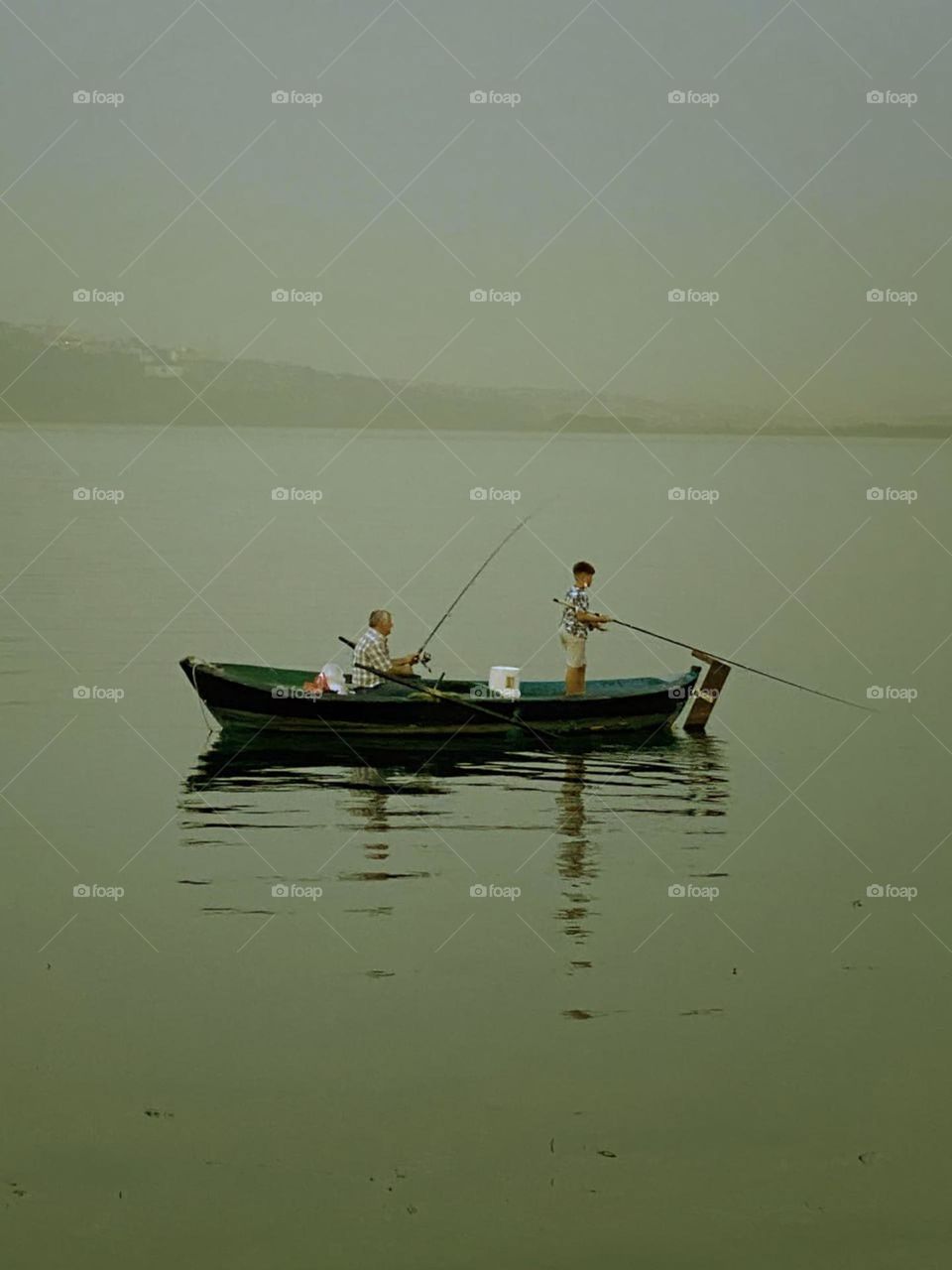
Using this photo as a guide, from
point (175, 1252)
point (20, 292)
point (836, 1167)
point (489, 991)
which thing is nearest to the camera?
point (175, 1252)

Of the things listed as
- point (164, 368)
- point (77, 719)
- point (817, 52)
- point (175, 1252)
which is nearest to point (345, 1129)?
point (175, 1252)

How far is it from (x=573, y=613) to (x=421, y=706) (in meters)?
0.57

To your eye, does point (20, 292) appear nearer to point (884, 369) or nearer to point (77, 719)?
point (77, 719)

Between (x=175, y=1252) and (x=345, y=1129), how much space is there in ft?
1.59

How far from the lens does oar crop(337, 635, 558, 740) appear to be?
5.60 metres

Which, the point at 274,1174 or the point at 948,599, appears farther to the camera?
the point at 948,599

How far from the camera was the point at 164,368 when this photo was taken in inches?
211

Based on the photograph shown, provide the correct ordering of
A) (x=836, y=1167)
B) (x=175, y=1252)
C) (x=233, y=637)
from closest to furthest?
(x=175, y=1252)
(x=836, y=1167)
(x=233, y=637)
